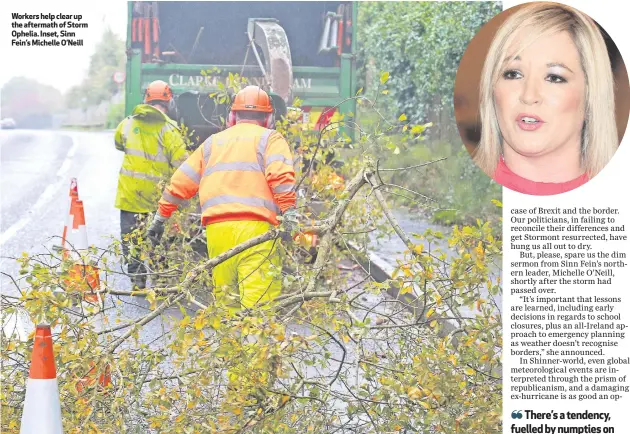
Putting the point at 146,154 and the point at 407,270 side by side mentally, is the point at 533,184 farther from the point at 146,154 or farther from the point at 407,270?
the point at 146,154

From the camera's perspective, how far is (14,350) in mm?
4266

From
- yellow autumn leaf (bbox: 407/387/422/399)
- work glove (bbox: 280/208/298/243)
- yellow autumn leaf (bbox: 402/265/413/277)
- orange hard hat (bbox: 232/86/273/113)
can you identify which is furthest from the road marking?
yellow autumn leaf (bbox: 407/387/422/399)

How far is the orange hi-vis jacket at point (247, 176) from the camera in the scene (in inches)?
199

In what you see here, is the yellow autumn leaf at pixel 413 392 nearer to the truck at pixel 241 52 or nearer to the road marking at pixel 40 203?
the truck at pixel 241 52

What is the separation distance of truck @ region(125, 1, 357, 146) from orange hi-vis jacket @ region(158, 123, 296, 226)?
76.9 inches

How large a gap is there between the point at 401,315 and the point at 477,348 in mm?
633

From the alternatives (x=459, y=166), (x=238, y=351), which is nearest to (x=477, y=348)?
(x=238, y=351)

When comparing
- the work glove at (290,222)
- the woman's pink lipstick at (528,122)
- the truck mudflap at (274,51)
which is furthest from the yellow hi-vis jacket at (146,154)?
the woman's pink lipstick at (528,122)

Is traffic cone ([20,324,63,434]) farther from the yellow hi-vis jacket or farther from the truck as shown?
the truck

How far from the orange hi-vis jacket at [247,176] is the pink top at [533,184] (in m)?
1.03

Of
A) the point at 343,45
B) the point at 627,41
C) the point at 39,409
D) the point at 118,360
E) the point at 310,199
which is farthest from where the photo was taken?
the point at 343,45

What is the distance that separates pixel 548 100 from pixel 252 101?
1.52 m

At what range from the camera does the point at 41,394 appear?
12.3ft

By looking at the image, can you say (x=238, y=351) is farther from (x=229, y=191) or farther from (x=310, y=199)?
(x=310, y=199)
